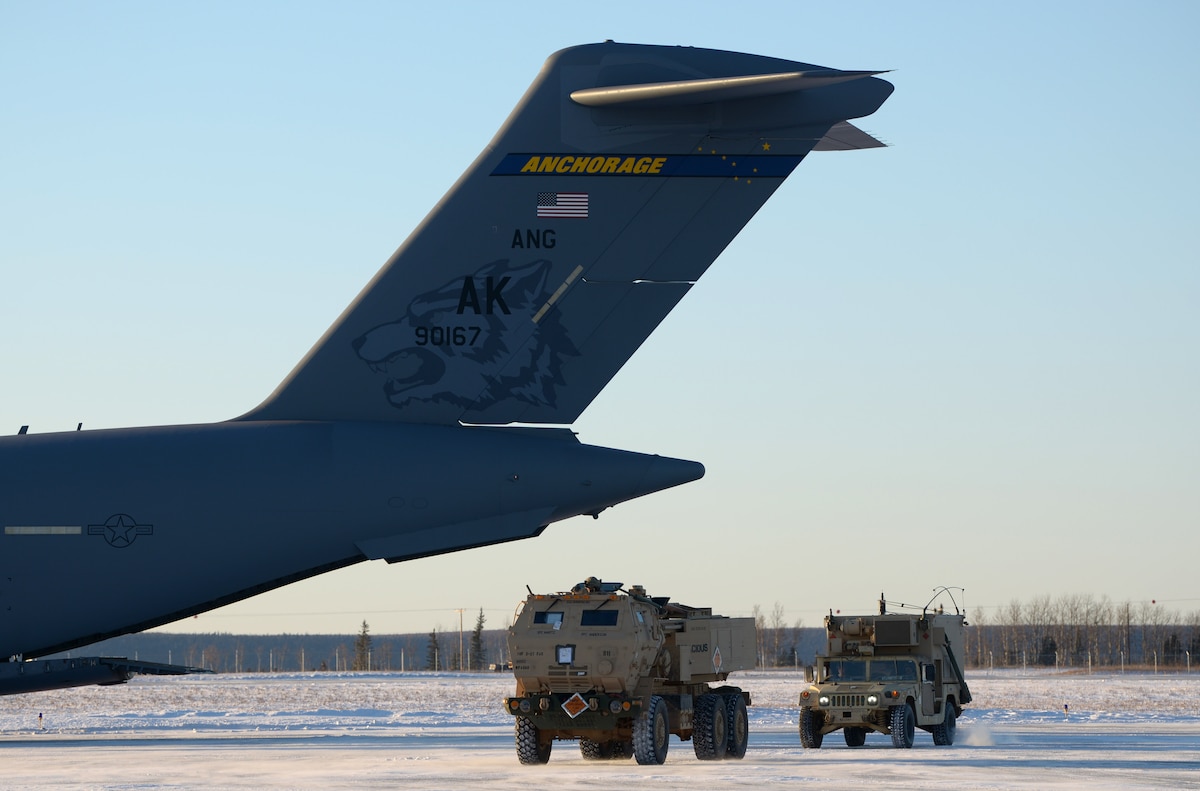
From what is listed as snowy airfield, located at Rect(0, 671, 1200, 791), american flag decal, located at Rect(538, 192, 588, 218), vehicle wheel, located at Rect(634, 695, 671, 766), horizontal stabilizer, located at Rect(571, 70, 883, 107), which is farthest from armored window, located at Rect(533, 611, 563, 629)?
horizontal stabilizer, located at Rect(571, 70, 883, 107)

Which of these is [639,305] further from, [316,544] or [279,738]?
[279,738]

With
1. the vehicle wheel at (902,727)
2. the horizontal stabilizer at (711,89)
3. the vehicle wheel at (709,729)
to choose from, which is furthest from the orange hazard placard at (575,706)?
the horizontal stabilizer at (711,89)

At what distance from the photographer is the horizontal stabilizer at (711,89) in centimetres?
1311

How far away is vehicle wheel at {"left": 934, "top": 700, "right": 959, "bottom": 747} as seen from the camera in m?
25.5

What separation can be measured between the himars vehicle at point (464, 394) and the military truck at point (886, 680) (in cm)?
1178

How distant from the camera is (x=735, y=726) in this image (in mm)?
21922

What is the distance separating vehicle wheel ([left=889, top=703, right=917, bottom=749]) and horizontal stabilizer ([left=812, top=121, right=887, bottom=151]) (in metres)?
12.1

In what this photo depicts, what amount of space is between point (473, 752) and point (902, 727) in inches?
271

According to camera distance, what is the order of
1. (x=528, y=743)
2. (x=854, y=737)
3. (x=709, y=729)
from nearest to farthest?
(x=528, y=743) → (x=709, y=729) → (x=854, y=737)

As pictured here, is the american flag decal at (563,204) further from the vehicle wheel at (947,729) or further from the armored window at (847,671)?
the vehicle wheel at (947,729)

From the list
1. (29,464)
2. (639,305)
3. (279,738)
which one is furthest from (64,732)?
(639,305)

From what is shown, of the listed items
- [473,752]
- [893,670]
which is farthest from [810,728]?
[473,752]

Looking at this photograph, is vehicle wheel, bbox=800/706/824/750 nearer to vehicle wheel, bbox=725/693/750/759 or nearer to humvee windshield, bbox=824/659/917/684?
humvee windshield, bbox=824/659/917/684

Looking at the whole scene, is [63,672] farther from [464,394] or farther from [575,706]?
[575,706]
